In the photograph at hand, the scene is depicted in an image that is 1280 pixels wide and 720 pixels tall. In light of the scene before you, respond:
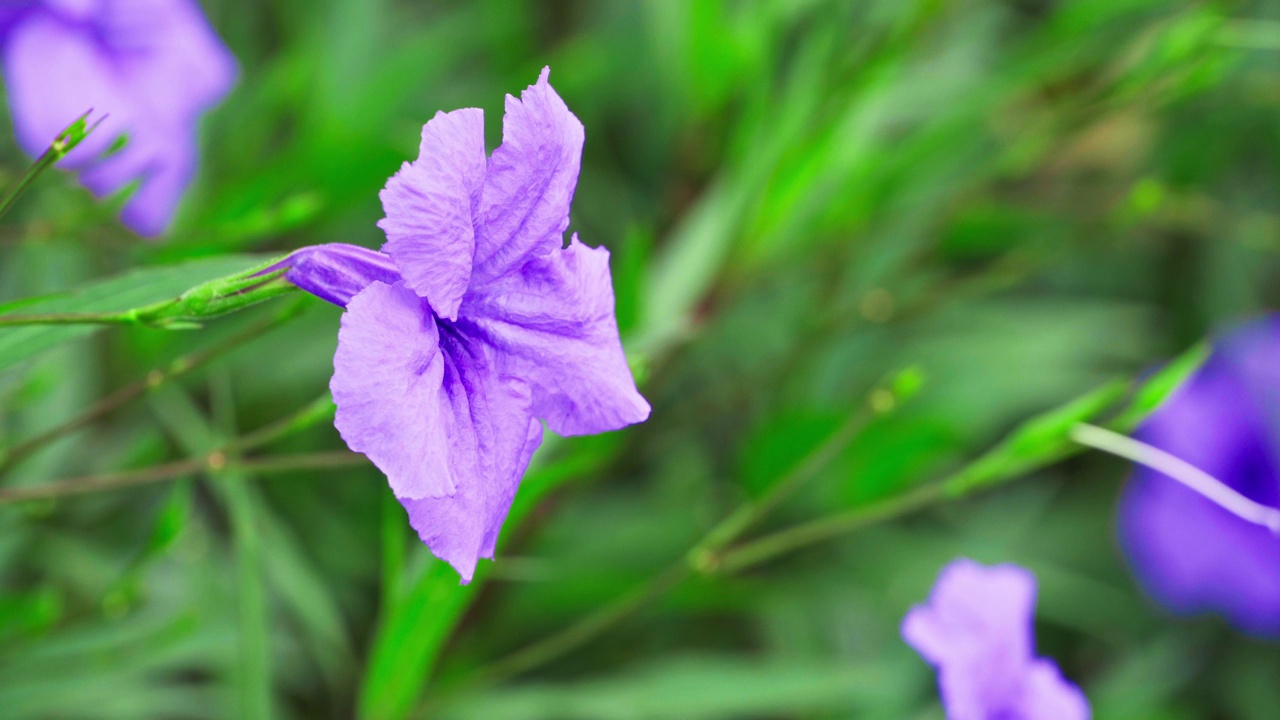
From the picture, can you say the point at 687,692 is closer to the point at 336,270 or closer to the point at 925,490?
the point at 925,490

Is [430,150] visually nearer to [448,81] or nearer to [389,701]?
[389,701]

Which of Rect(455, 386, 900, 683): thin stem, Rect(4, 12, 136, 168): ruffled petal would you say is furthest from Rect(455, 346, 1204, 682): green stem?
Rect(4, 12, 136, 168): ruffled petal

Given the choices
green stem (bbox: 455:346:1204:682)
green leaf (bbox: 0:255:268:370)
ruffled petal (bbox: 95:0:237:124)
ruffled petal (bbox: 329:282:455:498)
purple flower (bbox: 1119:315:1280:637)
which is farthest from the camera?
purple flower (bbox: 1119:315:1280:637)

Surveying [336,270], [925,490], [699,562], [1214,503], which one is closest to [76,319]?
[336,270]

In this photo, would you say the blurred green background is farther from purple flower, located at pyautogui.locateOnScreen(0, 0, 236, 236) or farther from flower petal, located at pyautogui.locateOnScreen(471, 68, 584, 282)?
flower petal, located at pyautogui.locateOnScreen(471, 68, 584, 282)

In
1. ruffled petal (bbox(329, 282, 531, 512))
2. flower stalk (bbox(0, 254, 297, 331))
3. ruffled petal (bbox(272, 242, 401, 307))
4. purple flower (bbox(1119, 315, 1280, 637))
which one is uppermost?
flower stalk (bbox(0, 254, 297, 331))

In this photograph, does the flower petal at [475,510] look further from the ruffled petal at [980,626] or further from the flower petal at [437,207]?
the ruffled petal at [980,626]

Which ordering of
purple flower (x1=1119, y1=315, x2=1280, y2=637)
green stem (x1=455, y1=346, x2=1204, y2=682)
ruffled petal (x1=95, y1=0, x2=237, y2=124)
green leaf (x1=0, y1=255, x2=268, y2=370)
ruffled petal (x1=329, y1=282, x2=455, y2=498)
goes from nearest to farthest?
1. ruffled petal (x1=329, y1=282, x2=455, y2=498)
2. green leaf (x1=0, y1=255, x2=268, y2=370)
3. green stem (x1=455, y1=346, x2=1204, y2=682)
4. ruffled petal (x1=95, y1=0, x2=237, y2=124)
5. purple flower (x1=1119, y1=315, x2=1280, y2=637)

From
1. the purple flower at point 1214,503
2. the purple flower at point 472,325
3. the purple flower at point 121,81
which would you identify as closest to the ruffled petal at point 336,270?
the purple flower at point 472,325

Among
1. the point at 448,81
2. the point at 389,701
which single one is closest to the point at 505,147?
the point at 389,701
